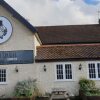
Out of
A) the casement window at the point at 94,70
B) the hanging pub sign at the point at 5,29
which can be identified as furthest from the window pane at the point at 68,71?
the hanging pub sign at the point at 5,29

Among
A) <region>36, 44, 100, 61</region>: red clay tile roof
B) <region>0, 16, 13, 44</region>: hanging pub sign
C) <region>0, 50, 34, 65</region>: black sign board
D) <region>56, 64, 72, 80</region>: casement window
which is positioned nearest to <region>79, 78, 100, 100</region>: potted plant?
<region>56, 64, 72, 80</region>: casement window

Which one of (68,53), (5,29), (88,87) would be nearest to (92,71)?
(88,87)

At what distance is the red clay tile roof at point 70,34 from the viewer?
36844 millimetres

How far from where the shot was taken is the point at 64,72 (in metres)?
27.0

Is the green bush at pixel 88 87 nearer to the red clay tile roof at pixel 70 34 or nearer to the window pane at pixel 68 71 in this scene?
the window pane at pixel 68 71

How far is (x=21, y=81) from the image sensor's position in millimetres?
26438

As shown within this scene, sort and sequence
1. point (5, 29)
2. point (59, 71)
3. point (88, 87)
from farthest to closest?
point (5, 29), point (59, 71), point (88, 87)

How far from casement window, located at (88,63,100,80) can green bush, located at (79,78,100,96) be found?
727 millimetres

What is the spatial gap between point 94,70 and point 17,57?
22.2ft

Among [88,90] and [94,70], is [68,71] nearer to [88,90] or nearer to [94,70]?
[94,70]

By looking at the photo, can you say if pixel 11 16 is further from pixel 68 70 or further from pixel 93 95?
pixel 93 95

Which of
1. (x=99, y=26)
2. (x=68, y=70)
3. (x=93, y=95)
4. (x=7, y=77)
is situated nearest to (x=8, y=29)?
(x=7, y=77)

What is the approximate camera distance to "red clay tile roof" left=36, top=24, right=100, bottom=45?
36844 millimetres

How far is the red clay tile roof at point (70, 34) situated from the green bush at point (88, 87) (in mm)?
10952
